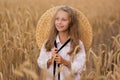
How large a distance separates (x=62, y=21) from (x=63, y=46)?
100mm

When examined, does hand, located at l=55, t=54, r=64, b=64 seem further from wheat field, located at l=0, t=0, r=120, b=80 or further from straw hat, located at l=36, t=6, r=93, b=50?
wheat field, located at l=0, t=0, r=120, b=80

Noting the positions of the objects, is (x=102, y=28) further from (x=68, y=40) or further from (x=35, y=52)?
(x=68, y=40)

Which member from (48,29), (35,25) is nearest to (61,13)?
(48,29)

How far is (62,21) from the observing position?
159 centimetres

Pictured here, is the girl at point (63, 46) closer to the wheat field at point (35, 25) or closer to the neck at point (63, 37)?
the neck at point (63, 37)

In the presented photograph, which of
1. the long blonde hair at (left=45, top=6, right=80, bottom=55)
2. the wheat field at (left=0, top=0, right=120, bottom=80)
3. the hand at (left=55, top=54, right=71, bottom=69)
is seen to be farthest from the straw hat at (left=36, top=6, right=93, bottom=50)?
the wheat field at (left=0, top=0, right=120, bottom=80)

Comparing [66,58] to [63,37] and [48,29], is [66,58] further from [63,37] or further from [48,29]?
[48,29]

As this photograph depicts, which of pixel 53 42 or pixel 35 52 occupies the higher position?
pixel 53 42

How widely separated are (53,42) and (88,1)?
128 centimetres

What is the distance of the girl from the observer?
1568mm

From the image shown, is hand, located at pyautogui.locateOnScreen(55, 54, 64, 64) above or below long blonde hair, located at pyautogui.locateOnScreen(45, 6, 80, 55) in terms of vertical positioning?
below

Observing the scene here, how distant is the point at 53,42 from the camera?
1.60 metres

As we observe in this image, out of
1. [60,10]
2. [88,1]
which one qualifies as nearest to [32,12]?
[88,1]

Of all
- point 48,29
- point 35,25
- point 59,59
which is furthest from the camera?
point 35,25
